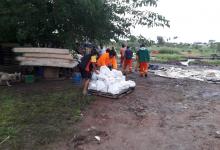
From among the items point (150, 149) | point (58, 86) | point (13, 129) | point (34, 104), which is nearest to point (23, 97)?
point (34, 104)

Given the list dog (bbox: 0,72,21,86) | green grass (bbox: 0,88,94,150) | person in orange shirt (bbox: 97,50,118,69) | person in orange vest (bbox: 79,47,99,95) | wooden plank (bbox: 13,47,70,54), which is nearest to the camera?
green grass (bbox: 0,88,94,150)

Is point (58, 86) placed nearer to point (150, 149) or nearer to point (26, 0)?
point (26, 0)

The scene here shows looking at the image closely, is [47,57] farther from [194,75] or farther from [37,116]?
[194,75]

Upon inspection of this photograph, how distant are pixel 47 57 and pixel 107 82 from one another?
3.05m

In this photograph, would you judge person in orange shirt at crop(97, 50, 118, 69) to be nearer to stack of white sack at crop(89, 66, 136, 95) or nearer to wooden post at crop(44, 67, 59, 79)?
stack of white sack at crop(89, 66, 136, 95)

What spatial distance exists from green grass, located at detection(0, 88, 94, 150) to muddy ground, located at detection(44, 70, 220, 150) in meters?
0.32

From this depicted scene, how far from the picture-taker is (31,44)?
13625mm

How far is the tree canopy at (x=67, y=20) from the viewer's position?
36.4 ft

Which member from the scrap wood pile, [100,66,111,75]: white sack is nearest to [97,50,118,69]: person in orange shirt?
[100,66,111,75]: white sack

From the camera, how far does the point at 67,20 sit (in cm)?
1182

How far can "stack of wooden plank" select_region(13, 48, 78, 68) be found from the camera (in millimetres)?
11594

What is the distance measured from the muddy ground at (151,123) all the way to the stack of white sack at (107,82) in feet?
1.05

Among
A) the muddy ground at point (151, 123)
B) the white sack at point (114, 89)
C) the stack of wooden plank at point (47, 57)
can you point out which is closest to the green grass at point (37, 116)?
the muddy ground at point (151, 123)

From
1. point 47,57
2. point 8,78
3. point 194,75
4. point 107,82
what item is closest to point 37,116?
A: point 107,82
